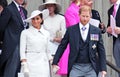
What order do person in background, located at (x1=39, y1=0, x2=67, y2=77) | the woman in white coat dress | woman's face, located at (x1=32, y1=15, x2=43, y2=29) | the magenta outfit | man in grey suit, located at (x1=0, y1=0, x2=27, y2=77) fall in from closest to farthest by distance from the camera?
the woman in white coat dress < woman's face, located at (x1=32, y1=15, x2=43, y2=29) < man in grey suit, located at (x1=0, y1=0, x2=27, y2=77) < the magenta outfit < person in background, located at (x1=39, y1=0, x2=67, y2=77)

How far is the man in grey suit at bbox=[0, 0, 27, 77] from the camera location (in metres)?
8.17

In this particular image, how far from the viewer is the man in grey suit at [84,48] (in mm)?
7258

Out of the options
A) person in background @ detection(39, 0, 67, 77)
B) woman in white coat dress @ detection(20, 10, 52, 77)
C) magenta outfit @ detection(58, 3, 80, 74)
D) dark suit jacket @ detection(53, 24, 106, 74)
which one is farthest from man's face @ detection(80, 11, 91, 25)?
person in background @ detection(39, 0, 67, 77)

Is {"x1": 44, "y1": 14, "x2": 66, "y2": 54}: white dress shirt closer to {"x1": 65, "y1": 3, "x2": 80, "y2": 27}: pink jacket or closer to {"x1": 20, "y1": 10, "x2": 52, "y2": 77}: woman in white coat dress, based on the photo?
{"x1": 65, "y1": 3, "x2": 80, "y2": 27}: pink jacket

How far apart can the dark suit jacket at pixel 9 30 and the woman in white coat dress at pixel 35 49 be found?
0.47 metres

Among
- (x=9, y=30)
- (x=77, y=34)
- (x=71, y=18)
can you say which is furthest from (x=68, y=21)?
(x=77, y=34)

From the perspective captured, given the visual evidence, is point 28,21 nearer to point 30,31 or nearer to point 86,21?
point 30,31

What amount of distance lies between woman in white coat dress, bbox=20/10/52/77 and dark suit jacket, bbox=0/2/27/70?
1.55 ft

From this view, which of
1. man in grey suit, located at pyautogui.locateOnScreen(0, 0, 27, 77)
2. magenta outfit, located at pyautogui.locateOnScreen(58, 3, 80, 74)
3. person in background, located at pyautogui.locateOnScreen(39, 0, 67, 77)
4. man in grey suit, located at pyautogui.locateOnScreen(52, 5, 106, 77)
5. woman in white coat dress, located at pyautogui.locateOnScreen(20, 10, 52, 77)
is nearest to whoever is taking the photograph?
man in grey suit, located at pyautogui.locateOnScreen(52, 5, 106, 77)

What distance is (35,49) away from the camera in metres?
7.76

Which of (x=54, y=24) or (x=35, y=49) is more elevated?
(x=54, y=24)

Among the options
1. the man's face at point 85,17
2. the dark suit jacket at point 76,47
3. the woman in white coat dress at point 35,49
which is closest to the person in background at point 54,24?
the woman in white coat dress at point 35,49

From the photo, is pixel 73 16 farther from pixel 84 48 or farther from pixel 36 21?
pixel 84 48

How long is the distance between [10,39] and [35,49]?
65 cm
